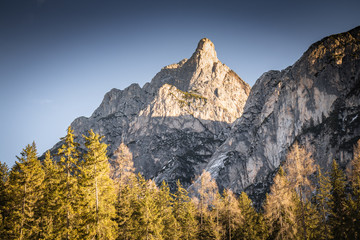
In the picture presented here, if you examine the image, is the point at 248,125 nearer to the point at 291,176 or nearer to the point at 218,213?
the point at 218,213

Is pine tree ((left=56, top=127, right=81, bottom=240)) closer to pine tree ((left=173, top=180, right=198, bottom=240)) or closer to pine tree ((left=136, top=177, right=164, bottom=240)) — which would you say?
pine tree ((left=136, top=177, right=164, bottom=240))

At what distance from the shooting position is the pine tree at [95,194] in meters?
22.1

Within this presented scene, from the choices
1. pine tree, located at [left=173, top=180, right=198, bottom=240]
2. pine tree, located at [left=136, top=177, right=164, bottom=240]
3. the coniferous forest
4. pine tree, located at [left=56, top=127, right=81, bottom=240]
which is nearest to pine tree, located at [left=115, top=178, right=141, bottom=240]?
the coniferous forest

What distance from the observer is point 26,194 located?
2436cm

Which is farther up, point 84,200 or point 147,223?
point 84,200

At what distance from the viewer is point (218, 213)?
47344mm

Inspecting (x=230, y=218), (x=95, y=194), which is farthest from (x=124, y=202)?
(x=230, y=218)

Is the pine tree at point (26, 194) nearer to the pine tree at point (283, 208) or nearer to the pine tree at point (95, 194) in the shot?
the pine tree at point (95, 194)

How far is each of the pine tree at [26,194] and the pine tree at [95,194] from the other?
546 cm

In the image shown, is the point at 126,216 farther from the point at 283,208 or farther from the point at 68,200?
the point at 283,208

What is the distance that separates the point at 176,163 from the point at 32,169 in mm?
132340

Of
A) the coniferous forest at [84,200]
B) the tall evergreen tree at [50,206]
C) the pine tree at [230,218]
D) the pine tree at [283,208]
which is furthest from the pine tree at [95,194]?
the pine tree at [230,218]

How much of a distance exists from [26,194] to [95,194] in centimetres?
726

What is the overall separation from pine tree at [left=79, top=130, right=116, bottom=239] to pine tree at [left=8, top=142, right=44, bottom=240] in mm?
5464
